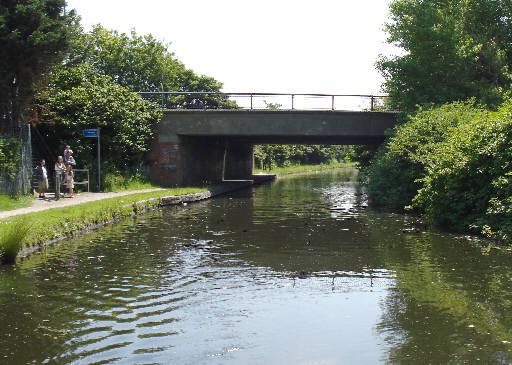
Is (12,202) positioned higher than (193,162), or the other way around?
(193,162)

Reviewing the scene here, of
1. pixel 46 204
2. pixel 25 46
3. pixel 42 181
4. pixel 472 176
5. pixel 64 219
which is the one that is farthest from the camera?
pixel 42 181

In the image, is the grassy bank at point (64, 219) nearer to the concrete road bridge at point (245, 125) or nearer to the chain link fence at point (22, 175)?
the chain link fence at point (22, 175)

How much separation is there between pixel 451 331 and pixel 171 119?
26984 millimetres

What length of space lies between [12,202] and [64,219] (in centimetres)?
412

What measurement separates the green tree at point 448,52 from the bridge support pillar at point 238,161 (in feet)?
56.8

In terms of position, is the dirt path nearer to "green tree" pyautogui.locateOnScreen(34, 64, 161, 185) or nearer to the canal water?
the canal water

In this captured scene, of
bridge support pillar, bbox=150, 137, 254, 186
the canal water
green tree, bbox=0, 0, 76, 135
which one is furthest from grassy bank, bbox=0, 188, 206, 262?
bridge support pillar, bbox=150, 137, 254, 186

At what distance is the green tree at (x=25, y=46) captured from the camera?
19016 mm

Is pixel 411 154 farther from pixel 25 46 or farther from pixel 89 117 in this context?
pixel 89 117

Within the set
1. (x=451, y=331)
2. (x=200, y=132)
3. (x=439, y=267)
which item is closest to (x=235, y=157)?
(x=200, y=132)

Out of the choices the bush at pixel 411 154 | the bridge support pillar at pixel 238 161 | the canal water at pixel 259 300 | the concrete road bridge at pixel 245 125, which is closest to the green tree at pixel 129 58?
the bridge support pillar at pixel 238 161

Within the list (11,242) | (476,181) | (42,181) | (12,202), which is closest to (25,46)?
(42,181)

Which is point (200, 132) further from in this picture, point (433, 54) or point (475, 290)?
point (475, 290)

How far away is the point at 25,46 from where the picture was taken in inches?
757
